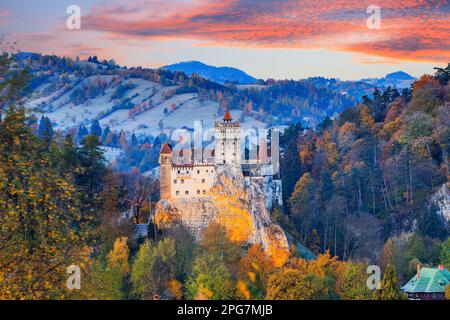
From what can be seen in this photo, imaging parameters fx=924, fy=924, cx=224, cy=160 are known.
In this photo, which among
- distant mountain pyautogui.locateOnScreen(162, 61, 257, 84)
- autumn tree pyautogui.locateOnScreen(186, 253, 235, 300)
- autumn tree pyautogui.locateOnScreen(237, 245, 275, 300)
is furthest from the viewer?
distant mountain pyautogui.locateOnScreen(162, 61, 257, 84)

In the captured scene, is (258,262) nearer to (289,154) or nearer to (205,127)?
(289,154)

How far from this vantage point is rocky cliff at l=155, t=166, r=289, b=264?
52.9 metres

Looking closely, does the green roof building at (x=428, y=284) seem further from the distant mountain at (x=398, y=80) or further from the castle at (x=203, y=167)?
the distant mountain at (x=398, y=80)

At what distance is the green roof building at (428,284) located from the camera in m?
44.6

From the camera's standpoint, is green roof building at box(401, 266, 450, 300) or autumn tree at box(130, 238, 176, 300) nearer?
autumn tree at box(130, 238, 176, 300)

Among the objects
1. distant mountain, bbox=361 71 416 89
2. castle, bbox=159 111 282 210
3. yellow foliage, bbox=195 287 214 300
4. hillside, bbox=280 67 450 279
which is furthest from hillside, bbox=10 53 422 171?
yellow foliage, bbox=195 287 214 300

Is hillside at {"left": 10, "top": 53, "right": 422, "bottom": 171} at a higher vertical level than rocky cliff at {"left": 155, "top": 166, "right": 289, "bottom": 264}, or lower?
higher

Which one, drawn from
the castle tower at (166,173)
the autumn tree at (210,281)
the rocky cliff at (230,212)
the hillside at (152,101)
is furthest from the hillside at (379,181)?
the hillside at (152,101)

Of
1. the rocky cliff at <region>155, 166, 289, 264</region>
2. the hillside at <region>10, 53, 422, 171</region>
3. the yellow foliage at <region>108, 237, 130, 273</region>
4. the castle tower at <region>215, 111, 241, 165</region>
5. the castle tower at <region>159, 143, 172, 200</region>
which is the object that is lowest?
the yellow foliage at <region>108, 237, 130, 273</region>

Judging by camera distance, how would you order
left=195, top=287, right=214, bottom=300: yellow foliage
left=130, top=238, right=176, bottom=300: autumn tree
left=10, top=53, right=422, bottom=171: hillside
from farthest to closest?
left=10, top=53, right=422, bottom=171: hillside → left=130, top=238, right=176, bottom=300: autumn tree → left=195, top=287, right=214, bottom=300: yellow foliage

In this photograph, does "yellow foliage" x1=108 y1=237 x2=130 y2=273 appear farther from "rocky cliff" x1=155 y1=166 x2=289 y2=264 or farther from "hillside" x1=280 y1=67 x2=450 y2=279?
"hillside" x1=280 y1=67 x2=450 y2=279

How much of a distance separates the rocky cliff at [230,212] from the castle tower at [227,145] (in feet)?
2.32

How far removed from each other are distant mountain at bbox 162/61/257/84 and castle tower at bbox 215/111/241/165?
96440mm
